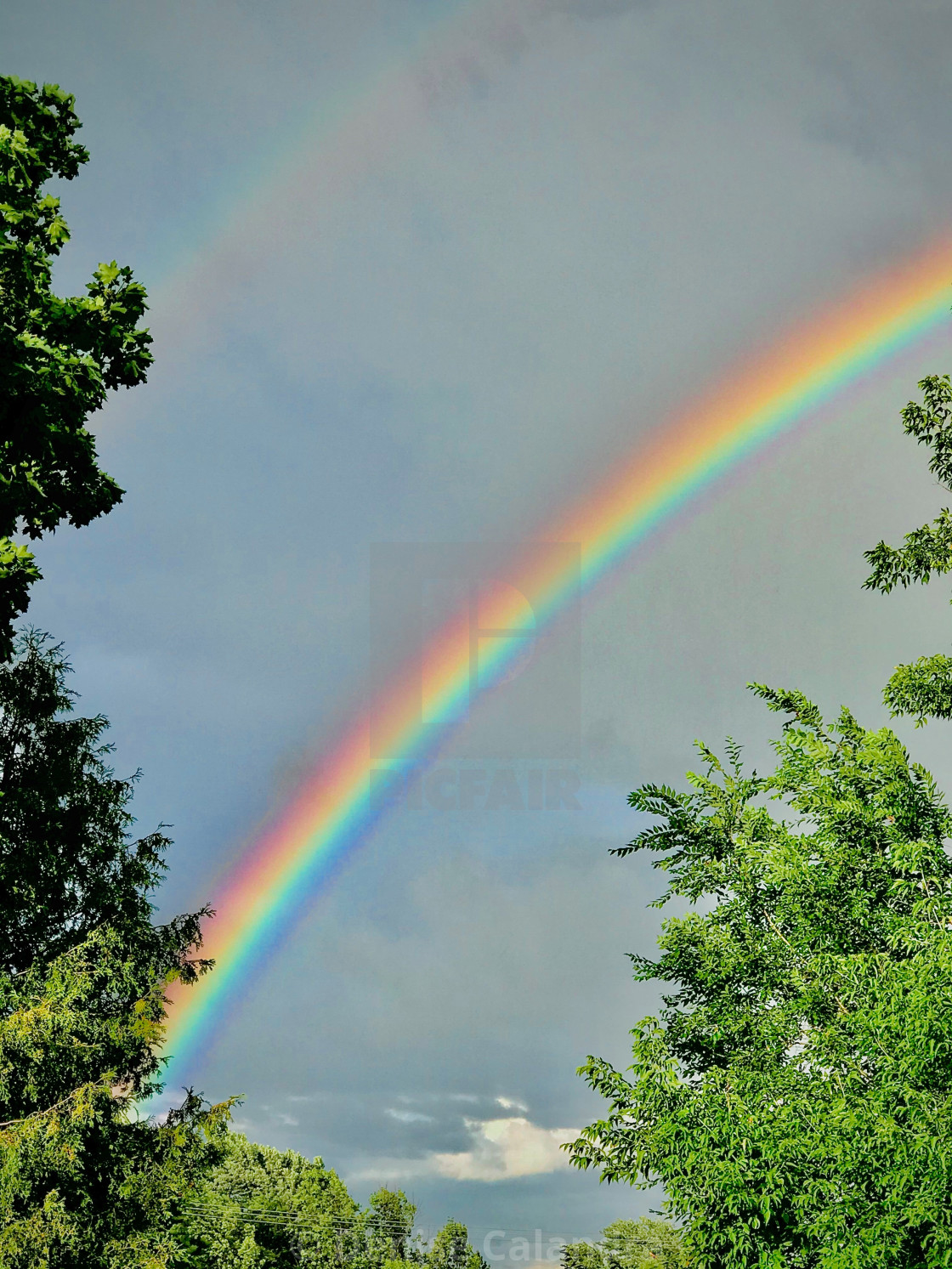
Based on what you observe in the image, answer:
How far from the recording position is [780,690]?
609 inches

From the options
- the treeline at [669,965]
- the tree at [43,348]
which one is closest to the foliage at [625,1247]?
the treeline at [669,965]

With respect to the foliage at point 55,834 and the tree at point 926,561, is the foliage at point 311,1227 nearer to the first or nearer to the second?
the foliage at point 55,834

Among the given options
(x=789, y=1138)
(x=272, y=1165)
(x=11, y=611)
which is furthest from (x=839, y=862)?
(x=272, y=1165)

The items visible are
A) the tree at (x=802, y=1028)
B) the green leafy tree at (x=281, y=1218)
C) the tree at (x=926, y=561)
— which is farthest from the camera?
the green leafy tree at (x=281, y=1218)

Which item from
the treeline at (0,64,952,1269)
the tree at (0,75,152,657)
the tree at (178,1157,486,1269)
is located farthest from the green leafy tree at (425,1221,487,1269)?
the tree at (0,75,152,657)

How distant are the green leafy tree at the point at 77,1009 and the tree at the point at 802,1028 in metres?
9.87

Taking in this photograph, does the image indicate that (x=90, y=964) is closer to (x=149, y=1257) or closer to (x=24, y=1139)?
(x=24, y=1139)

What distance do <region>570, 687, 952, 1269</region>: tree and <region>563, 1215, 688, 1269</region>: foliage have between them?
52.1 meters

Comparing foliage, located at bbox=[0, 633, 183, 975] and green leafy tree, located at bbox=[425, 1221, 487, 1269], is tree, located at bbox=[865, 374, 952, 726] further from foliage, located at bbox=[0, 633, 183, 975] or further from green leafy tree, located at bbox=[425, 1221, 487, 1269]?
green leafy tree, located at bbox=[425, 1221, 487, 1269]

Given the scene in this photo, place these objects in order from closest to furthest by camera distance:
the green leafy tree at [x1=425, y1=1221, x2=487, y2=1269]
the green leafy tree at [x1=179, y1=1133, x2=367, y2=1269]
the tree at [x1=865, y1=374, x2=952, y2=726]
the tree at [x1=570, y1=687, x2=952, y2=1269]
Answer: the tree at [x1=570, y1=687, x2=952, y2=1269] → the tree at [x1=865, y1=374, x2=952, y2=726] → the green leafy tree at [x1=179, y1=1133, x2=367, y2=1269] → the green leafy tree at [x1=425, y1=1221, x2=487, y2=1269]

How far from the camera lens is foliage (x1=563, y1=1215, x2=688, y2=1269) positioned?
188 feet

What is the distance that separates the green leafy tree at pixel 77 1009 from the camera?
16.5 m

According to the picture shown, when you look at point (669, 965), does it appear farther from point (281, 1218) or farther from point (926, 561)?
point (281, 1218)

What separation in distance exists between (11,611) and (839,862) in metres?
10.6
